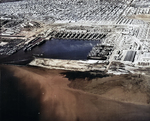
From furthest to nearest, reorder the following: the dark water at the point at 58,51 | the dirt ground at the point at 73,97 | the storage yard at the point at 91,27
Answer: the dark water at the point at 58,51, the storage yard at the point at 91,27, the dirt ground at the point at 73,97

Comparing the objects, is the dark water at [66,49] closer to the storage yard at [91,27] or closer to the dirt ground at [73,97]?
the storage yard at [91,27]

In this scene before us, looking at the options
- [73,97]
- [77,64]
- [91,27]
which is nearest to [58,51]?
[77,64]

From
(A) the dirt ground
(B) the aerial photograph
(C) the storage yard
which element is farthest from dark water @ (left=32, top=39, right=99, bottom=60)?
(A) the dirt ground

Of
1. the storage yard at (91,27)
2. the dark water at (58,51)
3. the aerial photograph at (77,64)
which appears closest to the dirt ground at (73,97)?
the aerial photograph at (77,64)

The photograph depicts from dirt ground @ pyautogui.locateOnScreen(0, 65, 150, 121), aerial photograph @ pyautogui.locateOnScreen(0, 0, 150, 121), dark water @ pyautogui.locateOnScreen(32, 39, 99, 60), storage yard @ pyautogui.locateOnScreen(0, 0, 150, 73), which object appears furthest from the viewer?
dark water @ pyautogui.locateOnScreen(32, 39, 99, 60)

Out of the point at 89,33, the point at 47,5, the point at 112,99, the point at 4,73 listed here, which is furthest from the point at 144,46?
the point at 47,5

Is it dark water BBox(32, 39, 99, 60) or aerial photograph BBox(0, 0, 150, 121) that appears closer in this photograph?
aerial photograph BBox(0, 0, 150, 121)

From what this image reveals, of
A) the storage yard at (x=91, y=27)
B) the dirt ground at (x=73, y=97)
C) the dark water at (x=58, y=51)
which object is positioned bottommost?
the dirt ground at (x=73, y=97)

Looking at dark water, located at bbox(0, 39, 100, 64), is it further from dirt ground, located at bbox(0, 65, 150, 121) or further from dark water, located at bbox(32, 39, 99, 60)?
dirt ground, located at bbox(0, 65, 150, 121)
